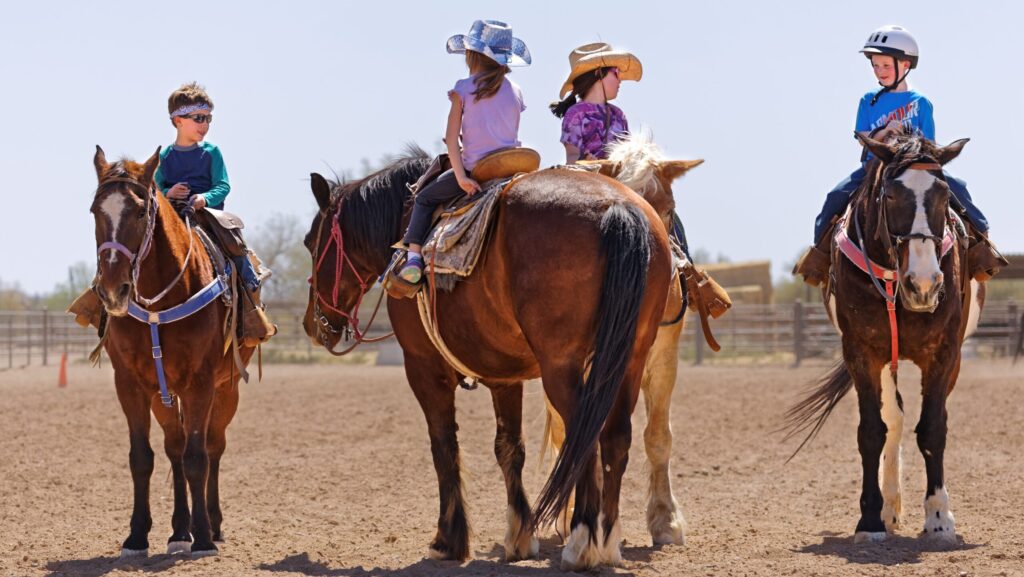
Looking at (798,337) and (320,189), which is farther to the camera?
(798,337)

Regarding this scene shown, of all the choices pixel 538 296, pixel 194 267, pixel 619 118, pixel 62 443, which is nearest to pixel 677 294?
pixel 619 118

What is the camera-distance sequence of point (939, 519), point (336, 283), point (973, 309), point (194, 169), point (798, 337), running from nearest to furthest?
1. point (939, 519)
2. point (336, 283)
3. point (194, 169)
4. point (973, 309)
5. point (798, 337)

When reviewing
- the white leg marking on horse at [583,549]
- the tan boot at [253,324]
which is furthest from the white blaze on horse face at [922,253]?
the tan boot at [253,324]

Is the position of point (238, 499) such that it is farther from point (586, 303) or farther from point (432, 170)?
point (586, 303)

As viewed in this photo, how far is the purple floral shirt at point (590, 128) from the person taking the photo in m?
7.36

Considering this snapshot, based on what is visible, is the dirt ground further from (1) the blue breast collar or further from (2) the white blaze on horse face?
(2) the white blaze on horse face

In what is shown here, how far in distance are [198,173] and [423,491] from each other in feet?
10.9

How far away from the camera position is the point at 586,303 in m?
5.41

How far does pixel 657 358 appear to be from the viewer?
7.50 meters

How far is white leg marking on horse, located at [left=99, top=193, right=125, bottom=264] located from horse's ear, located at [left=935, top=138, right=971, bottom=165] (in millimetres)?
4212

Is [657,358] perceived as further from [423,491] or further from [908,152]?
[423,491]

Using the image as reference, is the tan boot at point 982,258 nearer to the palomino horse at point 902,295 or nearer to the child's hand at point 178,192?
the palomino horse at point 902,295

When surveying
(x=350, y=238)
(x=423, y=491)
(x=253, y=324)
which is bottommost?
(x=423, y=491)

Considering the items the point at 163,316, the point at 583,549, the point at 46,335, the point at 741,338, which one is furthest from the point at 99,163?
the point at 741,338
